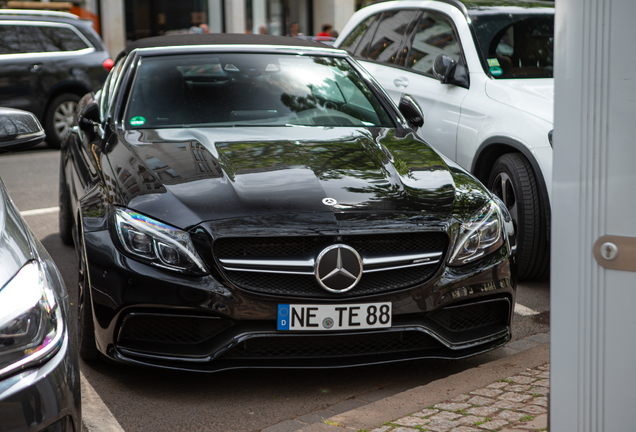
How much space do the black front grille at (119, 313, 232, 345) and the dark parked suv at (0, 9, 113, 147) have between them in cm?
860

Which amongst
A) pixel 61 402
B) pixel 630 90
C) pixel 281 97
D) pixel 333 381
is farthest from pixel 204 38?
pixel 630 90

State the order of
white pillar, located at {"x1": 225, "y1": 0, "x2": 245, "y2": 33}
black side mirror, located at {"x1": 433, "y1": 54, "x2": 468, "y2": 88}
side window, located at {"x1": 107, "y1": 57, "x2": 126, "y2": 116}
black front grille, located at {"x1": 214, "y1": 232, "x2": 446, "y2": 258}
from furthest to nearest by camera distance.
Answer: white pillar, located at {"x1": 225, "y1": 0, "x2": 245, "y2": 33}, black side mirror, located at {"x1": 433, "y1": 54, "x2": 468, "y2": 88}, side window, located at {"x1": 107, "y1": 57, "x2": 126, "y2": 116}, black front grille, located at {"x1": 214, "y1": 232, "x2": 446, "y2": 258}

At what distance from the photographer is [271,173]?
12.1ft

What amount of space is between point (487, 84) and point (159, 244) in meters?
3.31

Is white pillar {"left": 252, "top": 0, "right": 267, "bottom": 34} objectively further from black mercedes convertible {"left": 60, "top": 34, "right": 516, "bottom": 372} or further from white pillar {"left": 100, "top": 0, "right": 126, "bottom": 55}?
black mercedes convertible {"left": 60, "top": 34, "right": 516, "bottom": 372}

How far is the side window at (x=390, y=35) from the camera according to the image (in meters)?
7.22

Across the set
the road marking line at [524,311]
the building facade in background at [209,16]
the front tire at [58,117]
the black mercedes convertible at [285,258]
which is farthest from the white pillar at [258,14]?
the black mercedes convertible at [285,258]

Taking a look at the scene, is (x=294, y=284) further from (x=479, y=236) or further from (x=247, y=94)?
(x=247, y=94)

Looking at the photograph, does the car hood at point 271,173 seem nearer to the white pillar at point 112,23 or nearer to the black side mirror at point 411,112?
the black side mirror at point 411,112

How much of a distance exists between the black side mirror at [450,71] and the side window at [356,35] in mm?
1966

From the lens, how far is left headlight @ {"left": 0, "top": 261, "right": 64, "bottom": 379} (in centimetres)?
203

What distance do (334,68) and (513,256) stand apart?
2.04 m

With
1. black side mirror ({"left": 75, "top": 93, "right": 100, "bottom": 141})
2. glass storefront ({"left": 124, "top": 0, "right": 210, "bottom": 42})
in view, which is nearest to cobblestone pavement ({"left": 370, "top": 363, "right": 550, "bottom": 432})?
black side mirror ({"left": 75, "top": 93, "right": 100, "bottom": 141})

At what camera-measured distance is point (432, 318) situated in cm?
342
